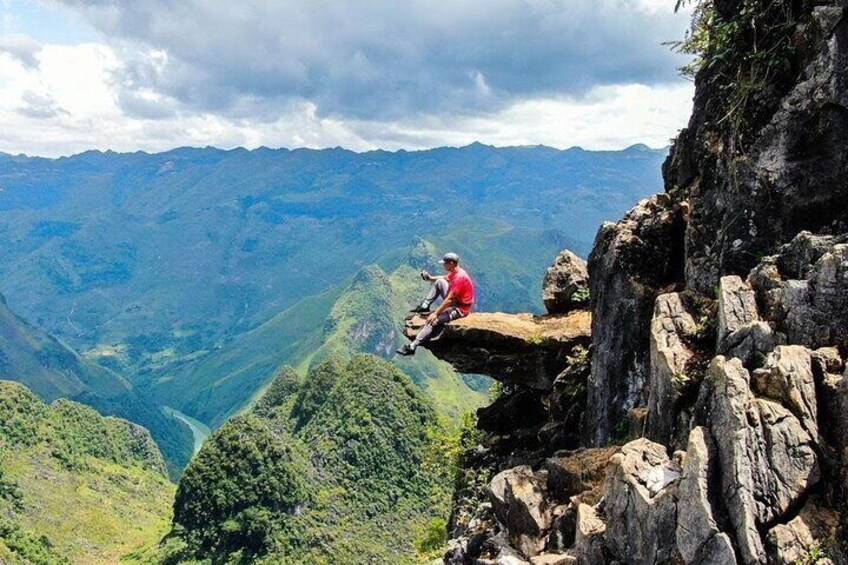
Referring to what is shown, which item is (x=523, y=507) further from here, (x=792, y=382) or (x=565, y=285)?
(x=565, y=285)

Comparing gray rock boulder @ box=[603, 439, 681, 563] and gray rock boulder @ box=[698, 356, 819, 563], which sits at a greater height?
gray rock boulder @ box=[698, 356, 819, 563]

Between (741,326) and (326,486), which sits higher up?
(741,326)

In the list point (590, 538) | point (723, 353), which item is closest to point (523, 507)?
point (590, 538)

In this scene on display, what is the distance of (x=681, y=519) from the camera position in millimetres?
9266

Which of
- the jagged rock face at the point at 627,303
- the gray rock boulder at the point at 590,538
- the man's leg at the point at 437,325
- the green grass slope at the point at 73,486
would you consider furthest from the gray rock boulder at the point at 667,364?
the green grass slope at the point at 73,486

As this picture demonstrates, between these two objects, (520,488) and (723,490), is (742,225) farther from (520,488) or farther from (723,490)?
(520,488)

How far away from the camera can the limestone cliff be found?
8914mm

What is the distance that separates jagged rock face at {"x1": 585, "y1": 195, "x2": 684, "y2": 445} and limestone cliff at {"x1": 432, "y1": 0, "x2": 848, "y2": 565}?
5cm

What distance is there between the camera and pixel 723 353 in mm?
11008

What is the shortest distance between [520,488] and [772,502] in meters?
6.21

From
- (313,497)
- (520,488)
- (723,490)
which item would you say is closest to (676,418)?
(723,490)

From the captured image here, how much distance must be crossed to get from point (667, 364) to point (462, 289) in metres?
9.79

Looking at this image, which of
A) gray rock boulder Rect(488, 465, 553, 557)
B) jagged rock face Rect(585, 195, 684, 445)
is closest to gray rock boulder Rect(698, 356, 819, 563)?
gray rock boulder Rect(488, 465, 553, 557)

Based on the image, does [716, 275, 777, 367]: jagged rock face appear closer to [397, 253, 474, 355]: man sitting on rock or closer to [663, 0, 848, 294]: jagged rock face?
[663, 0, 848, 294]: jagged rock face
